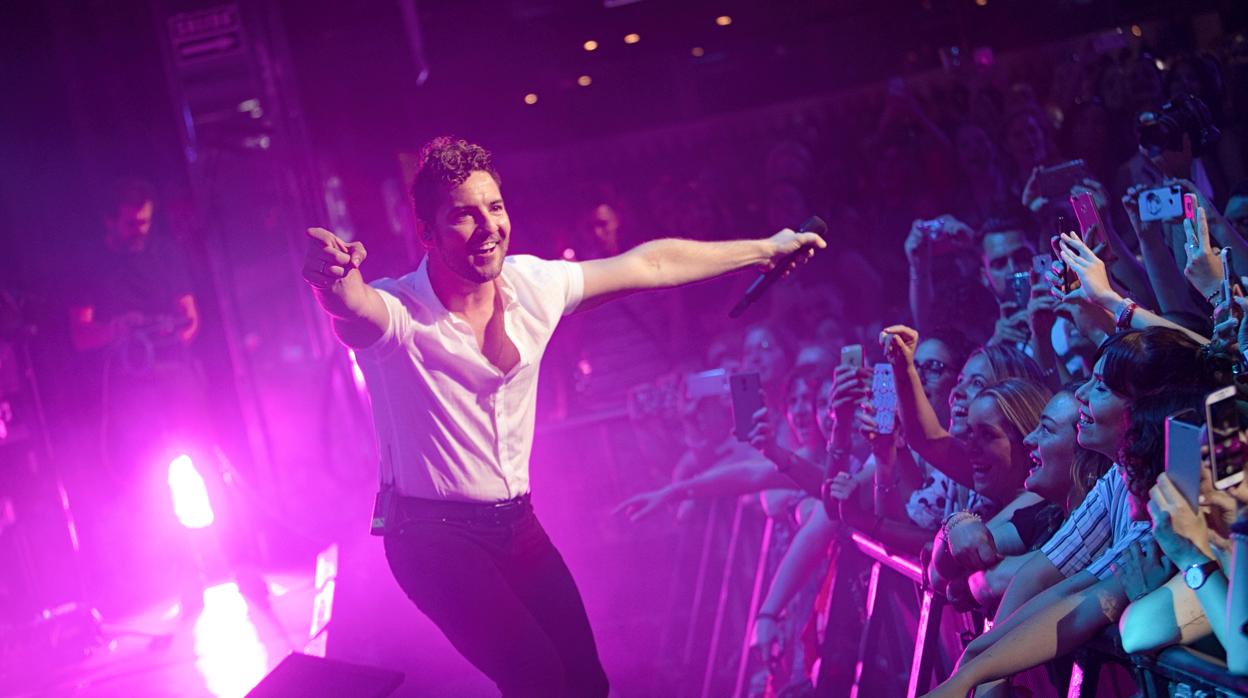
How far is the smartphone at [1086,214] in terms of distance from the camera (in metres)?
3.33

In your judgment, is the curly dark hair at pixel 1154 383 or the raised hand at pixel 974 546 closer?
the curly dark hair at pixel 1154 383

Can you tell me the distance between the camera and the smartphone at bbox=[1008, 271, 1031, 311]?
13.4 feet

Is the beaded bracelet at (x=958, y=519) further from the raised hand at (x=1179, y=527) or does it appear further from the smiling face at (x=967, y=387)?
the raised hand at (x=1179, y=527)

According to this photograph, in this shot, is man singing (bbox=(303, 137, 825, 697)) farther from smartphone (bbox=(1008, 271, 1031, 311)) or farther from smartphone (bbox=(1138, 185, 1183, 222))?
smartphone (bbox=(1008, 271, 1031, 311))

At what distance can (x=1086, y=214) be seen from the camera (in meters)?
3.36

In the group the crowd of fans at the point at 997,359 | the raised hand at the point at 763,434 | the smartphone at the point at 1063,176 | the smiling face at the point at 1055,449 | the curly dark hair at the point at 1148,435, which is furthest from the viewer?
the raised hand at the point at 763,434

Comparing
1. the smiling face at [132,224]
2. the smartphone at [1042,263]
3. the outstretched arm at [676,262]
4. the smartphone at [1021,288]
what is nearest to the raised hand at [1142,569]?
→ the outstretched arm at [676,262]

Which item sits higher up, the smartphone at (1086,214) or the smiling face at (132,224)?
the smiling face at (132,224)

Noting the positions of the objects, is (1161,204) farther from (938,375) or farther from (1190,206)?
(938,375)

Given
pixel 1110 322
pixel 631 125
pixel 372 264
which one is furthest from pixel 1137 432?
pixel 631 125

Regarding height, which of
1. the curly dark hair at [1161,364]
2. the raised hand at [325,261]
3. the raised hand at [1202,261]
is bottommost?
the curly dark hair at [1161,364]

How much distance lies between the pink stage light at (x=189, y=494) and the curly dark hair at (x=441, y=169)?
4.42 meters

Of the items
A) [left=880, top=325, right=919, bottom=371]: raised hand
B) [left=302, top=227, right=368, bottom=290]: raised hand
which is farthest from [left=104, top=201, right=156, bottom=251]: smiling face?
[left=880, top=325, right=919, bottom=371]: raised hand

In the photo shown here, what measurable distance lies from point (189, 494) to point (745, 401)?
396 cm
